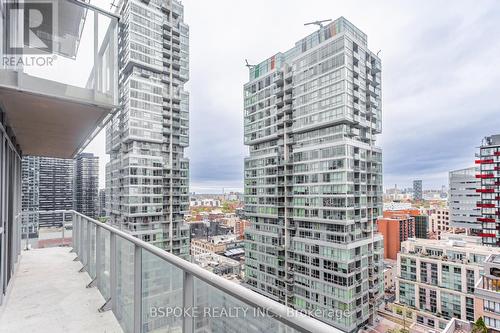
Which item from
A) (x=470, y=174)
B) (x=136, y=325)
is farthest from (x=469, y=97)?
(x=136, y=325)

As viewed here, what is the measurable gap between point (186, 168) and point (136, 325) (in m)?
21.0

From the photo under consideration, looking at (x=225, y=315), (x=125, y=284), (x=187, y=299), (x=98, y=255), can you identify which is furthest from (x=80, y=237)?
(x=225, y=315)

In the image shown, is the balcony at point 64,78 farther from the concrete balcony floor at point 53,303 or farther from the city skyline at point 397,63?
the city skyline at point 397,63

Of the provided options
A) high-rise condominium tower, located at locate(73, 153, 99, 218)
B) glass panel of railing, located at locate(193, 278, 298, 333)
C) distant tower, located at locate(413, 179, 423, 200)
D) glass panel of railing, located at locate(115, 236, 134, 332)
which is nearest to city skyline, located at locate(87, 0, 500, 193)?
high-rise condominium tower, located at locate(73, 153, 99, 218)

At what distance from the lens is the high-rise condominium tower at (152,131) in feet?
60.3

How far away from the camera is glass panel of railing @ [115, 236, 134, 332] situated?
79.4 inches

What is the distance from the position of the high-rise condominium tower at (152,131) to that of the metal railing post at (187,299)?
1822 centimetres

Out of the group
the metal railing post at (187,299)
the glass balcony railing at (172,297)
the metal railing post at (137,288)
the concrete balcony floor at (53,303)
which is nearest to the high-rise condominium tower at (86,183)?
the concrete balcony floor at (53,303)

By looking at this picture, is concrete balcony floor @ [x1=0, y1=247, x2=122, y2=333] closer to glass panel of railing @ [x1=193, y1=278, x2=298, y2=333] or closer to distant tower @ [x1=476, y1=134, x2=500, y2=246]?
glass panel of railing @ [x1=193, y1=278, x2=298, y2=333]

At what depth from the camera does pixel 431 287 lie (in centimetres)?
2241

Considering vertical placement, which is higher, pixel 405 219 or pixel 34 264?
pixel 34 264

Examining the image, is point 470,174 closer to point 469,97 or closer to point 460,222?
point 460,222

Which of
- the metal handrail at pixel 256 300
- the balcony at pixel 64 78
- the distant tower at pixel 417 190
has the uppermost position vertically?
the balcony at pixel 64 78

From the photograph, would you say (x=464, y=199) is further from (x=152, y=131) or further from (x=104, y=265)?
(x=104, y=265)
